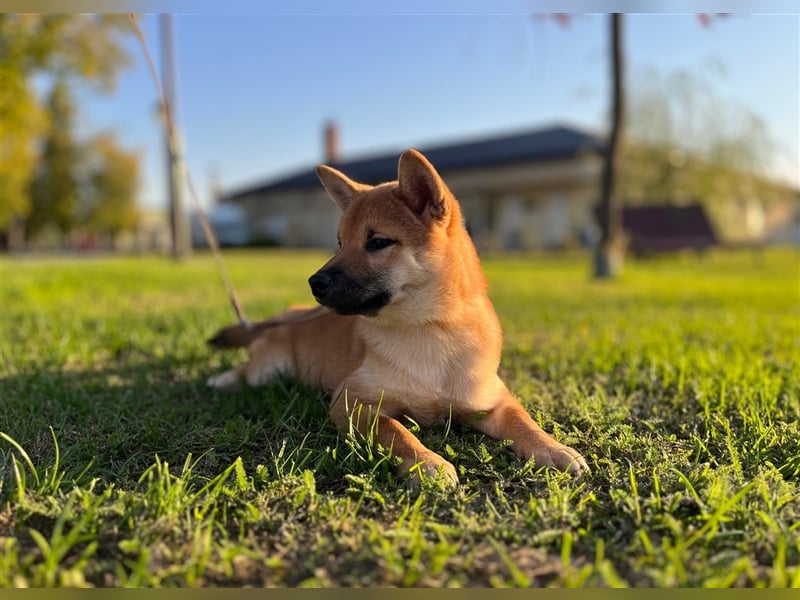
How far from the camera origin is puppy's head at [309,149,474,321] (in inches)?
94.0

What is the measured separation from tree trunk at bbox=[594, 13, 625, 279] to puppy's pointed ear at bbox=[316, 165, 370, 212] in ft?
28.0

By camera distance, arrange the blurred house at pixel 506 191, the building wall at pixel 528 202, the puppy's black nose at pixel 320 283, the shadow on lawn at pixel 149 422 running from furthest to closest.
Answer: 1. the blurred house at pixel 506 191
2. the building wall at pixel 528 202
3. the puppy's black nose at pixel 320 283
4. the shadow on lawn at pixel 149 422

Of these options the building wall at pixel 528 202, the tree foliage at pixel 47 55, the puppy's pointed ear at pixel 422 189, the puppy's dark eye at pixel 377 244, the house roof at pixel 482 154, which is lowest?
the building wall at pixel 528 202

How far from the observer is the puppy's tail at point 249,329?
359 centimetres

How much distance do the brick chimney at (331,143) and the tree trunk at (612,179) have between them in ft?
104

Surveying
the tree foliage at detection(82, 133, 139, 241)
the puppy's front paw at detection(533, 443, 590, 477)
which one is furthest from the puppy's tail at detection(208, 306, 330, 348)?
the tree foliage at detection(82, 133, 139, 241)

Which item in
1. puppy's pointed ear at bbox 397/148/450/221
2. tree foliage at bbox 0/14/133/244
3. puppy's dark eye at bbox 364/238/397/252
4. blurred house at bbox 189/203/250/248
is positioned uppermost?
tree foliage at bbox 0/14/133/244

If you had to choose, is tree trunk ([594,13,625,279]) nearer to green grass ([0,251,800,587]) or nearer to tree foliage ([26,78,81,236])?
green grass ([0,251,800,587])

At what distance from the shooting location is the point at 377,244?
250cm

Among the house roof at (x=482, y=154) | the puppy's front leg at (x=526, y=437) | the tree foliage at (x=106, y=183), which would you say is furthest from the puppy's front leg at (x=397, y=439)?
the tree foliage at (x=106, y=183)

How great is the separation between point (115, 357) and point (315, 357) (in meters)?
1.65

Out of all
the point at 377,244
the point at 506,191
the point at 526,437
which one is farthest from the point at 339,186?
the point at 506,191

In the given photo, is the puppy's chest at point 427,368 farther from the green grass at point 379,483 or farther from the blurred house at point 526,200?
the blurred house at point 526,200

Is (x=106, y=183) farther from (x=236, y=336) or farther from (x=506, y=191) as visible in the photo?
(x=236, y=336)
